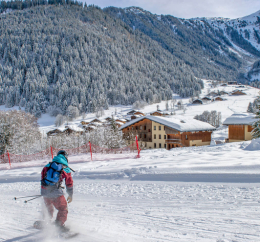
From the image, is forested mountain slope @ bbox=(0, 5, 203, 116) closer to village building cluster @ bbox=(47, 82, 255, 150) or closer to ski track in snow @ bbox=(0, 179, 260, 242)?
village building cluster @ bbox=(47, 82, 255, 150)

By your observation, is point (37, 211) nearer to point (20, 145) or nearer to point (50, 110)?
point (20, 145)

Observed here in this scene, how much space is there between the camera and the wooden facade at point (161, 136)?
3350 cm

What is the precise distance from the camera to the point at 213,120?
251ft

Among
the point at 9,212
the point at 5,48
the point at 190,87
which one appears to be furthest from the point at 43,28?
the point at 9,212

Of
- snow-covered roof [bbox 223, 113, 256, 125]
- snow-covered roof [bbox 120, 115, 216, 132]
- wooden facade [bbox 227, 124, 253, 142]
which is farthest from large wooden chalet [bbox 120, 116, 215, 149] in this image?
snow-covered roof [bbox 223, 113, 256, 125]

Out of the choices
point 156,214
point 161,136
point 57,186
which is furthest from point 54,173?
point 161,136

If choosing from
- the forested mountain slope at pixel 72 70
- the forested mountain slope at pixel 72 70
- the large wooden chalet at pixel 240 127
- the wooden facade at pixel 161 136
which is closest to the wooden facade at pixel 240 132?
the large wooden chalet at pixel 240 127

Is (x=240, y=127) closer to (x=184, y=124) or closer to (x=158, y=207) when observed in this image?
(x=184, y=124)

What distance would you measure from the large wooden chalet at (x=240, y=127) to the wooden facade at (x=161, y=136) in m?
4.33

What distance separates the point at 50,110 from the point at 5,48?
240 feet

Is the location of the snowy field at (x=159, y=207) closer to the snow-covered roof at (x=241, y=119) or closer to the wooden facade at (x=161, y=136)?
the wooden facade at (x=161, y=136)

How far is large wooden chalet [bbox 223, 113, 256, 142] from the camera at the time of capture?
30438 mm

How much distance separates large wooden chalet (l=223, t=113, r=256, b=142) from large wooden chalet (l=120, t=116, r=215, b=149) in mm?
3236

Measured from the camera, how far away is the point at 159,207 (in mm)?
5316
